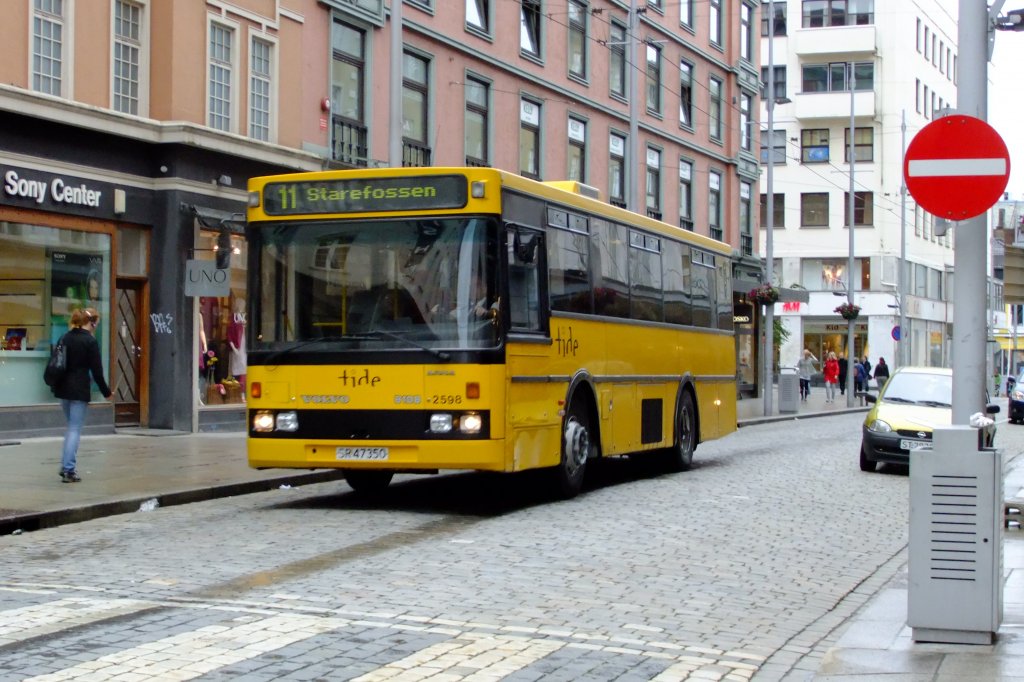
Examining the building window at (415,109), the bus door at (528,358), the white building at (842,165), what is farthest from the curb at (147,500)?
the white building at (842,165)

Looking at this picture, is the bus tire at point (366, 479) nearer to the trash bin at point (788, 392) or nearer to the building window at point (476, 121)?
the building window at point (476, 121)

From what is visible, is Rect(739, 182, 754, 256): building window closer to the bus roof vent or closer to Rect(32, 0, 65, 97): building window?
Rect(32, 0, 65, 97): building window

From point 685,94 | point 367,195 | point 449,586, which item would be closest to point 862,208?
point 685,94

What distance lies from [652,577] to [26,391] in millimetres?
13782

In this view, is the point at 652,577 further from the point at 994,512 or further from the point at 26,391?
the point at 26,391

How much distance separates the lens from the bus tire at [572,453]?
14609 mm

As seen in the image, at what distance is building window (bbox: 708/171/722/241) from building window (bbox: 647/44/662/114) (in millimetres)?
5236

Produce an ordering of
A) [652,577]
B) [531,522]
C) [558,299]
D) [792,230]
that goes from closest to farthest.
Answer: [652,577] < [531,522] < [558,299] < [792,230]

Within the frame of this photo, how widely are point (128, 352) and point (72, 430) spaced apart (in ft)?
27.7

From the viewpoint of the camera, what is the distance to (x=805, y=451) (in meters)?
24.1

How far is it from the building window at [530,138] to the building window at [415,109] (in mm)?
4622

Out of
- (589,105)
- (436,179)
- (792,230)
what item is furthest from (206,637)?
(792,230)

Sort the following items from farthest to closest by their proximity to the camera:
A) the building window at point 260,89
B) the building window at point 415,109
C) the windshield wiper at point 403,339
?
the building window at point 415,109, the building window at point 260,89, the windshield wiper at point 403,339

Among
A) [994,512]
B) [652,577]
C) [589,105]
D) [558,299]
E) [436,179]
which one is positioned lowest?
[652,577]
